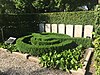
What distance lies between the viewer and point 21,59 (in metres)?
7.50

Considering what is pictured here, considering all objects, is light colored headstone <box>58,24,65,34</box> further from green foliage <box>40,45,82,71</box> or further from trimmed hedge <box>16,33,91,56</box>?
green foliage <box>40,45,82,71</box>

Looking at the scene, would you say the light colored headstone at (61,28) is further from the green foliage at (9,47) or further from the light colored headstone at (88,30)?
the green foliage at (9,47)

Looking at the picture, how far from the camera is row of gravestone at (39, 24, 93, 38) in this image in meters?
10.5

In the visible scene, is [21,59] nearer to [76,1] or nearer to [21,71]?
Result: [21,71]

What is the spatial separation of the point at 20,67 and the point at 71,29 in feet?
16.7

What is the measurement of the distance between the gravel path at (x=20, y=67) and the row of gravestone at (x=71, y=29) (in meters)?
4.20

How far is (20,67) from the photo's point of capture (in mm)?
6676

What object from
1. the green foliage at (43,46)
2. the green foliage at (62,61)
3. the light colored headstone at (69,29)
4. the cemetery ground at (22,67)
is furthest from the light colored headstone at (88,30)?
the green foliage at (62,61)

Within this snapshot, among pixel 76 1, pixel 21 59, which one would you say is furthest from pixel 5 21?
pixel 76 1

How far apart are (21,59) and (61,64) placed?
193 cm

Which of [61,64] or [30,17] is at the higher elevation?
[30,17]

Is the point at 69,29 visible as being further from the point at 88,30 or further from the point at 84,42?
the point at 84,42

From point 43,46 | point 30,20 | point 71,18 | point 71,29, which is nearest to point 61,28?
point 71,29

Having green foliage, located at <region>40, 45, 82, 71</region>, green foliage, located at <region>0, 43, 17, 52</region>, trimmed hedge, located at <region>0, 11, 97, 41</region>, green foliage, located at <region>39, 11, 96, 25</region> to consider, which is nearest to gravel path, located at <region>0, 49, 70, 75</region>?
green foliage, located at <region>40, 45, 82, 71</region>
